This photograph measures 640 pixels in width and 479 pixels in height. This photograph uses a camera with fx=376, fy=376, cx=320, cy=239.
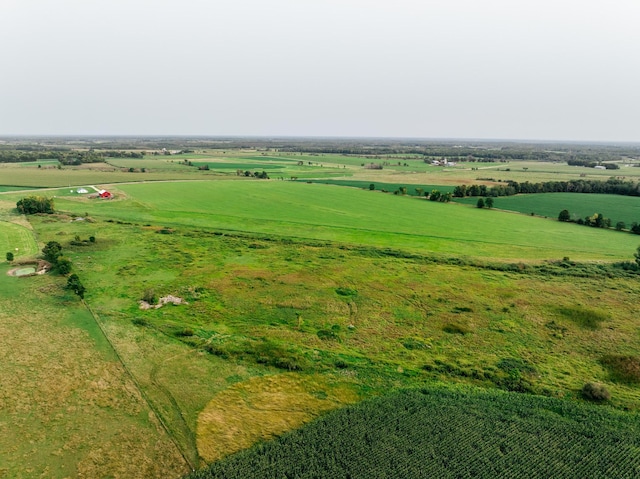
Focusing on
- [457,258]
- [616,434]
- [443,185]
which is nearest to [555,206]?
[443,185]

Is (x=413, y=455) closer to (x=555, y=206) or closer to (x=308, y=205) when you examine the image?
(x=308, y=205)

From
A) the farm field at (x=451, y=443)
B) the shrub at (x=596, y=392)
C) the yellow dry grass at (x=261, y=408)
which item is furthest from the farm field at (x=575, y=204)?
the yellow dry grass at (x=261, y=408)

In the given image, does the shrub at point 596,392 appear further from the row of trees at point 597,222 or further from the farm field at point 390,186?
the farm field at point 390,186

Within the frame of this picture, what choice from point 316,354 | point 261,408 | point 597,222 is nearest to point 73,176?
point 316,354

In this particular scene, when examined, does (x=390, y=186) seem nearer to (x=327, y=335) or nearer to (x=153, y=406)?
(x=327, y=335)

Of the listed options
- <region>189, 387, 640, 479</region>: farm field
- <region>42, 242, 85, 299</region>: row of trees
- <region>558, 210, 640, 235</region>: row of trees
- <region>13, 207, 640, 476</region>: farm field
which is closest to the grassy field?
<region>13, 207, 640, 476</region>: farm field

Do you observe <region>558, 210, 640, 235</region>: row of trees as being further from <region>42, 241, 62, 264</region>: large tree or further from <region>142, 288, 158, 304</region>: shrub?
<region>42, 241, 62, 264</region>: large tree

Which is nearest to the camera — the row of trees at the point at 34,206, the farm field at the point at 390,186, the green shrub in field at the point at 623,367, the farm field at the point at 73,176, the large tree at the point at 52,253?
the green shrub in field at the point at 623,367
